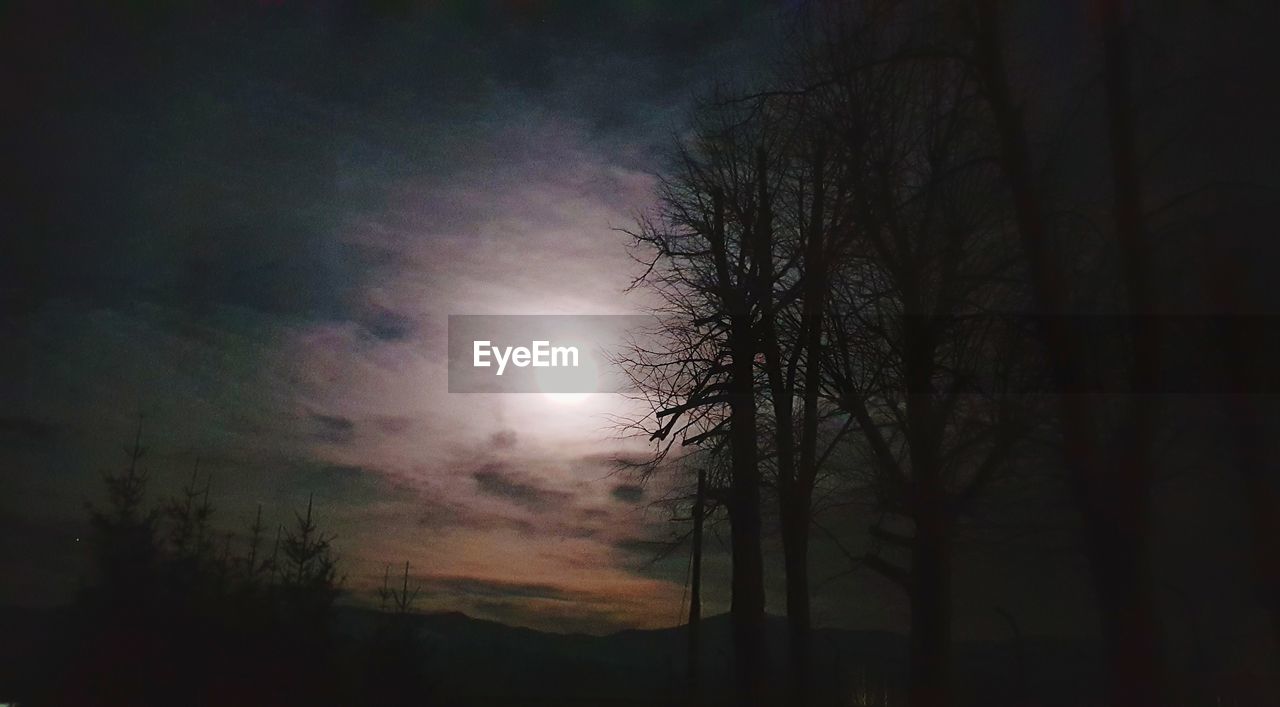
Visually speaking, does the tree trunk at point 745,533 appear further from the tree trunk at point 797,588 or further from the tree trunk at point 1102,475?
the tree trunk at point 1102,475

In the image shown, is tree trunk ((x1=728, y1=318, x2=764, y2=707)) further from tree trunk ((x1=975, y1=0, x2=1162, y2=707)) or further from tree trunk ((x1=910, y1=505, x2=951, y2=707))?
tree trunk ((x1=975, y1=0, x2=1162, y2=707))

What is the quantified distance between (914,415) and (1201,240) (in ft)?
9.07

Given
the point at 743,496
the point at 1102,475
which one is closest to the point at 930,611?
the point at 1102,475

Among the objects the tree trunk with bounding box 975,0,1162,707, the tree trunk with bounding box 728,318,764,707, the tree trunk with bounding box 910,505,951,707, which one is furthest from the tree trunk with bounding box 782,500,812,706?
the tree trunk with bounding box 975,0,1162,707

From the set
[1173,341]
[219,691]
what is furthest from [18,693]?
[1173,341]

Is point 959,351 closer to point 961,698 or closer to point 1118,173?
point 1118,173

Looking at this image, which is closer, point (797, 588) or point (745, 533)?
point (797, 588)

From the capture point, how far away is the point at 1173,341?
737 cm

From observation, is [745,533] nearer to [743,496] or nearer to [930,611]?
[743,496]

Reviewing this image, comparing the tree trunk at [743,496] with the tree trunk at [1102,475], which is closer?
the tree trunk at [1102,475]

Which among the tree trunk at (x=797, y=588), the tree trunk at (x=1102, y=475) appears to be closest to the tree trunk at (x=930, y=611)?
the tree trunk at (x=1102, y=475)

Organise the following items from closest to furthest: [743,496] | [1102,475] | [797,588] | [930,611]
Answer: [1102,475], [930,611], [797,588], [743,496]

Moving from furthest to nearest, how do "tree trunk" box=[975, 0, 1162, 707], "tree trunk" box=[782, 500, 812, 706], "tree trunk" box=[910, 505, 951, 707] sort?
"tree trunk" box=[782, 500, 812, 706] < "tree trunk" box=[910, 505, 951, 707] < "tree trunk" box=[975, 0, 1162, 707]

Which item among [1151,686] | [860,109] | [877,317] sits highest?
[860,109]
